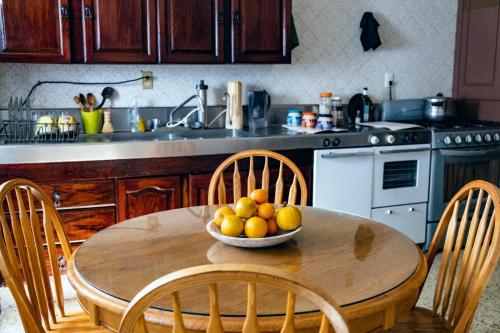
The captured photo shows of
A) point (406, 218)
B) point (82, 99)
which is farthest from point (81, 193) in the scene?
point (406, 218)

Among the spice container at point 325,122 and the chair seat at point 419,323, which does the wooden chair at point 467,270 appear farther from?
the spice container at point 325,122

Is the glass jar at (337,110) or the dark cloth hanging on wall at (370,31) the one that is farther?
the dark cloth hanging on wall at (370,31)

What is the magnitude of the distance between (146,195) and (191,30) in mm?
1014

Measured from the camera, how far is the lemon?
4.90ft

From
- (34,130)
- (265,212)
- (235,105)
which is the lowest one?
(265,212)

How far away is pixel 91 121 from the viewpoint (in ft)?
10.5

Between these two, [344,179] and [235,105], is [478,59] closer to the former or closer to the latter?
[344,179]

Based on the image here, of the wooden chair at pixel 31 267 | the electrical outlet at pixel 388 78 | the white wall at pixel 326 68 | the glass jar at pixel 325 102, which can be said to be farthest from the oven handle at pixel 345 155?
the wooden chair at pixel 31 267

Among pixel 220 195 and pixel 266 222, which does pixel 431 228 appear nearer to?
pixel 220 195

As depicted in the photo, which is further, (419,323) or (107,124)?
(107,124)

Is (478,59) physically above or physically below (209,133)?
above

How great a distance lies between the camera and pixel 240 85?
3426mm

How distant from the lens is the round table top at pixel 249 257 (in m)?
1.25

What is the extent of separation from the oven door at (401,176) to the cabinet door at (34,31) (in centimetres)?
201
